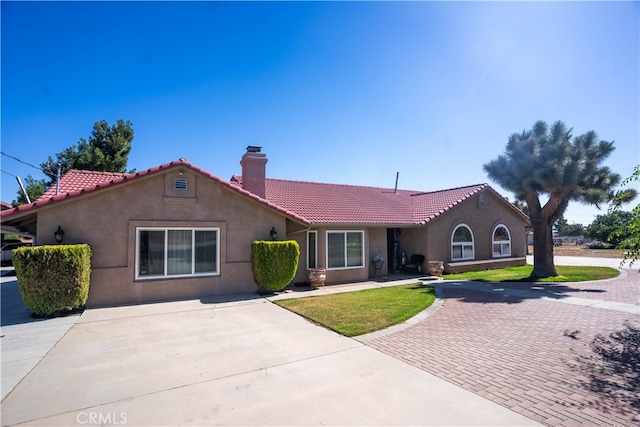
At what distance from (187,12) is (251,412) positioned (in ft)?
38.5

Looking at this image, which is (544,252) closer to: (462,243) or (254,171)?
(462,243)

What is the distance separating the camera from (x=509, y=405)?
444 centimetres

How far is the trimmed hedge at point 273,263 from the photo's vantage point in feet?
40.6

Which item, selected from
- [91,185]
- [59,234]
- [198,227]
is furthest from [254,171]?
[59,234]

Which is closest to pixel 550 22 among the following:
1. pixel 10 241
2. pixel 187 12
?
pixel 187 12

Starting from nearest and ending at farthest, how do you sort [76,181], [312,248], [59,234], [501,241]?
[59,234], [76,181], [312,248], [501,241]

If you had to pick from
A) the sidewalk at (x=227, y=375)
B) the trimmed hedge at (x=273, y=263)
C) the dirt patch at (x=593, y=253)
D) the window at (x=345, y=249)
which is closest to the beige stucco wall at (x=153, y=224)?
the trimmed hedge at (x=273, y=263)

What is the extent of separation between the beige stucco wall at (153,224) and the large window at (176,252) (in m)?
0.23

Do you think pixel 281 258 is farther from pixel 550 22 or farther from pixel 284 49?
pixel 550 22

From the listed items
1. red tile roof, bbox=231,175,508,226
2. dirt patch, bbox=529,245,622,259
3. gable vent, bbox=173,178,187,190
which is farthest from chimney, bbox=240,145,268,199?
dirt patch, bbox=529,245,622,259

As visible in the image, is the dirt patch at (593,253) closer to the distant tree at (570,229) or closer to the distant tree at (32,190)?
the distant tree at (570,229)

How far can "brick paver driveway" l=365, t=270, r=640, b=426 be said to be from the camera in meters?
4.50

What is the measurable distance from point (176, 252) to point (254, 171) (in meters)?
5.52

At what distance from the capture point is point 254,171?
15.5m
